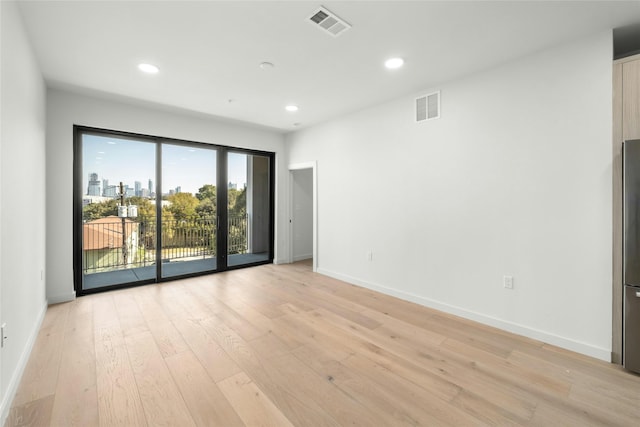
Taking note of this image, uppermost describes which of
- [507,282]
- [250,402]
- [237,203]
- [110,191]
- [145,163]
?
[145,163]

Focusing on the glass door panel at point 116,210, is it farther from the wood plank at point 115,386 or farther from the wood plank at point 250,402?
the wood plank at point 250,402

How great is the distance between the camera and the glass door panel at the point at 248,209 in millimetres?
5441

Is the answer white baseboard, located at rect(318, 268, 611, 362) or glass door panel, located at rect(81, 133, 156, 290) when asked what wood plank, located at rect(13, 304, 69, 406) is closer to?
glass door panel, located at rect(81, 133, 156, 290)

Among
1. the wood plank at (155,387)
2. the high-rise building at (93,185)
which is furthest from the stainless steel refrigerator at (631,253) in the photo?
the high-rise building at (93,185)

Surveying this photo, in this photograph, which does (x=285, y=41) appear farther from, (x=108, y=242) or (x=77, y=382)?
(x=108, y=242)

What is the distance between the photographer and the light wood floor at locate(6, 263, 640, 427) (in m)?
1.75

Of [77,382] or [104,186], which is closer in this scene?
[77,382]

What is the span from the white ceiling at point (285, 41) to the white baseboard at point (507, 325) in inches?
103

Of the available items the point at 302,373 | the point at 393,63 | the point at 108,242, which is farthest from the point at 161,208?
the point at 393,63

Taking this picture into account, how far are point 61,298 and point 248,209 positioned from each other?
3.06 m

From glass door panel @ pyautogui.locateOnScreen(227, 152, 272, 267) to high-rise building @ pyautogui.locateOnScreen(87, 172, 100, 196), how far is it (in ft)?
6.27

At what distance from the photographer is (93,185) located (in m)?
4.07

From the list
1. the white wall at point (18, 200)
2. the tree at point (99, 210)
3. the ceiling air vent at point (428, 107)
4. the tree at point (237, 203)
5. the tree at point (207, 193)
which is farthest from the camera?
the tree at point (237, 203)

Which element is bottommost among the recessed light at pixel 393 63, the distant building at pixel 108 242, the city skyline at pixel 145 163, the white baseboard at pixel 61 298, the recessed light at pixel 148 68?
the white baseboard at pixel 61 298
